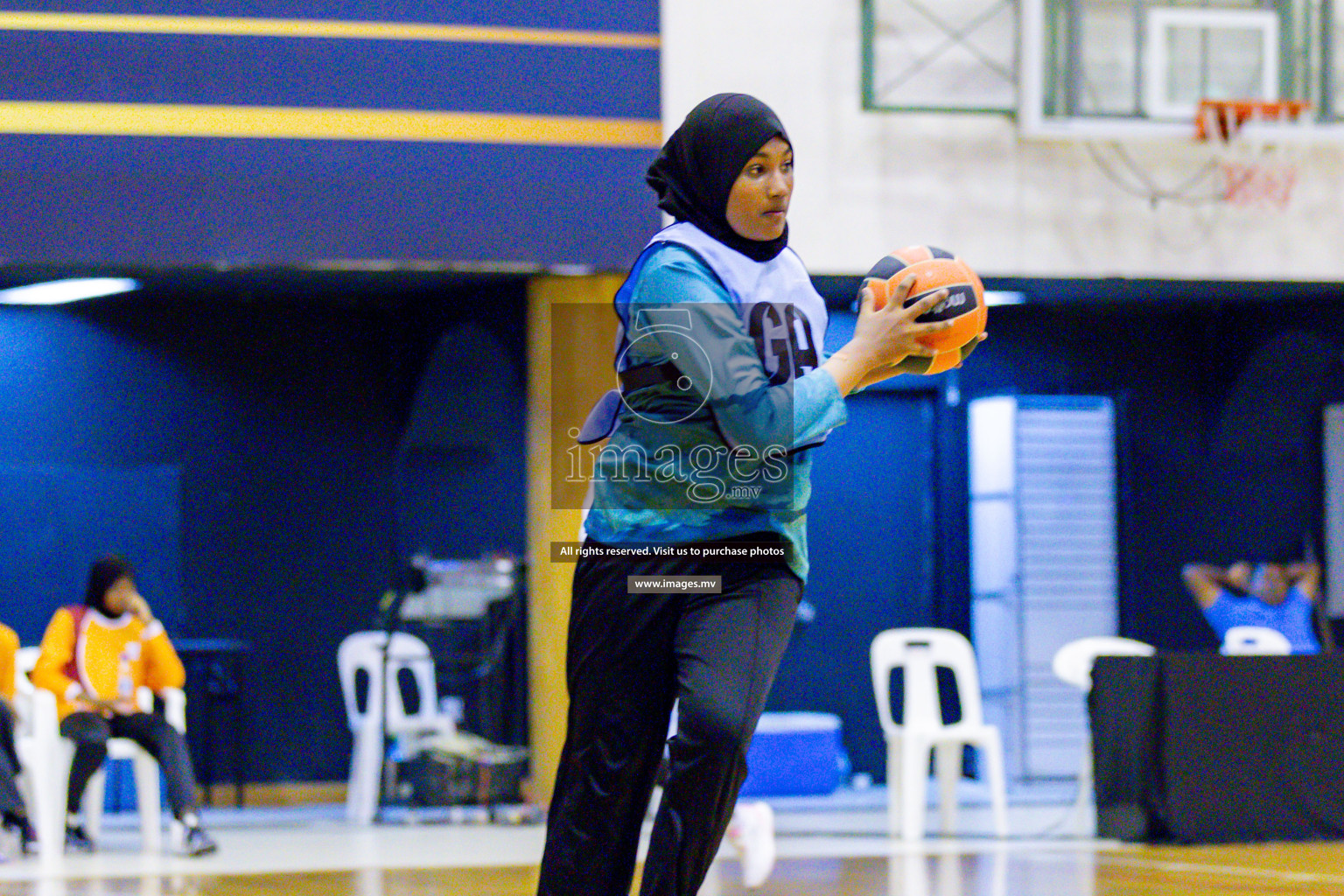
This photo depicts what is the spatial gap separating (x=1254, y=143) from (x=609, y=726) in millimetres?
5731

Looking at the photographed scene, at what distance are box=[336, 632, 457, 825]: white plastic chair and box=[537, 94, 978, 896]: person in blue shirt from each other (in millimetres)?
5161

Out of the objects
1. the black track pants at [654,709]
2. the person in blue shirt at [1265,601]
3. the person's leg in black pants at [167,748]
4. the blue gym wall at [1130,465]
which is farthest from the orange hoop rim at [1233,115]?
the black track pants at [654,709]

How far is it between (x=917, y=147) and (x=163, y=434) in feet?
14.0

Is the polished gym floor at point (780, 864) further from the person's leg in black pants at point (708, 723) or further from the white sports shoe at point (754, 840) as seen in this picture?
the person's leg in black pants at point (708, 723)

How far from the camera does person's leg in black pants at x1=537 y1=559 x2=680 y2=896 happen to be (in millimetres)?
2461

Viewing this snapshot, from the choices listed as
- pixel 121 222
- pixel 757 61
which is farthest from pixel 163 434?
pixel 757 61

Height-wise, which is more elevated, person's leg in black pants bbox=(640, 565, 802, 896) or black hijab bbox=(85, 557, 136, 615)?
Result: person's leg in black pants bbox=(640, 565, 802, 896)

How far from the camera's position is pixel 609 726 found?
247cm

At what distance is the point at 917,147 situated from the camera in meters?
7.04

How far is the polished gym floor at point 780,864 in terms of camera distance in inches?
201

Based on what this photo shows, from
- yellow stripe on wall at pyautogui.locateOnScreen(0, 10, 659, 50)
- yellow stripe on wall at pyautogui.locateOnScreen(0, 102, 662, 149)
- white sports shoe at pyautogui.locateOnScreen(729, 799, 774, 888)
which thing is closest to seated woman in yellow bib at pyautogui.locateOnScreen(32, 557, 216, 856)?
yellow stripe on wall at pyautogui.locateOnScreen(0, 102, 662, 149)

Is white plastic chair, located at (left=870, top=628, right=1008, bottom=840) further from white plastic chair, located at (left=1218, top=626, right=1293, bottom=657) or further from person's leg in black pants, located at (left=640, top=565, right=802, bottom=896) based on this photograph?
person's leg in black pants, located at (left=640, top=565, right=802, bottom=896)

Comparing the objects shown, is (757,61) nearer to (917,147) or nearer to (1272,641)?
(917,147)

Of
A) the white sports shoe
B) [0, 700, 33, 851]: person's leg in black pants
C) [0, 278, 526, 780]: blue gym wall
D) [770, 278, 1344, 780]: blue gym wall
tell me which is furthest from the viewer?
[770, 278, 1344, 780]: blue gym wall
